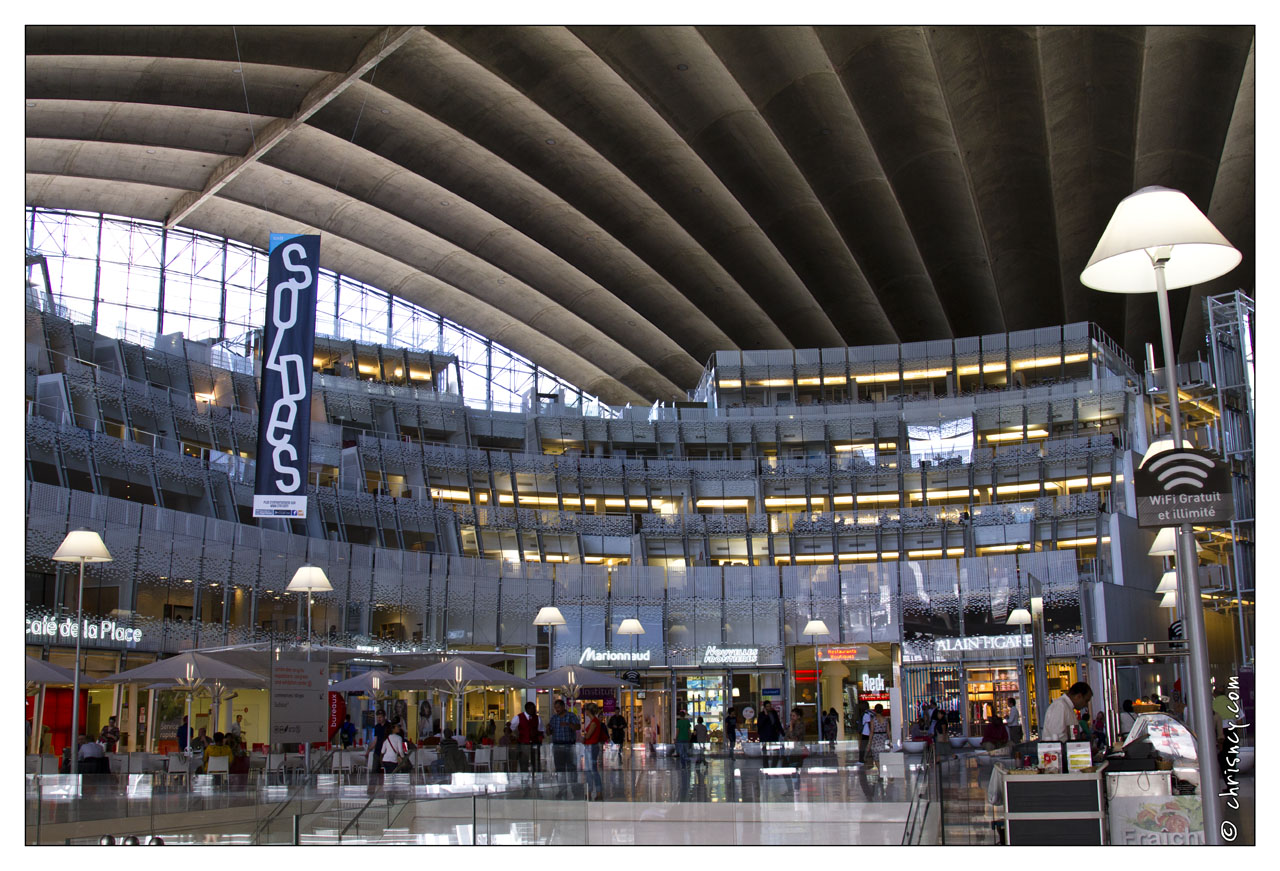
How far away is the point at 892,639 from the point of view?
1674 inches

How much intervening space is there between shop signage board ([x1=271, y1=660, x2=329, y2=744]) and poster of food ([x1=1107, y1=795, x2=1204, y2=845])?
979 centimetres

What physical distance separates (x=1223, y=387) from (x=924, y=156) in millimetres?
19672

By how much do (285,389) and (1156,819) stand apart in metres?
17.1

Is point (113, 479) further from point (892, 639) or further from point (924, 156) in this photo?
point (924, 156)

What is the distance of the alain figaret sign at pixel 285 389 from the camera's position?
71.7 feet

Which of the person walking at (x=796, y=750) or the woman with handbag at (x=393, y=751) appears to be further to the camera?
the woman with handbag at (x=393, y=751)

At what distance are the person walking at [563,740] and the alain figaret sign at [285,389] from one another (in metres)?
7.02

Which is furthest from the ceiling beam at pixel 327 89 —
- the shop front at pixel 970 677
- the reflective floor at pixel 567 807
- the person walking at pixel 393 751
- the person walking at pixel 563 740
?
the reflective floor at pixel 567 807

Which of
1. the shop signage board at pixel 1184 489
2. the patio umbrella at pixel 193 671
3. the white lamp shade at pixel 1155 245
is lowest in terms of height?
the patio umbrella at pixel 193 671

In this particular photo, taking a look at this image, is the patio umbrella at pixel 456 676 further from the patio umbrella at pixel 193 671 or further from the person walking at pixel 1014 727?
the person walking at pixel 1014 727

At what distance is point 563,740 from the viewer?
981 inches

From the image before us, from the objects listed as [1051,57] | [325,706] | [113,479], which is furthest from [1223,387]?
[113,479]
